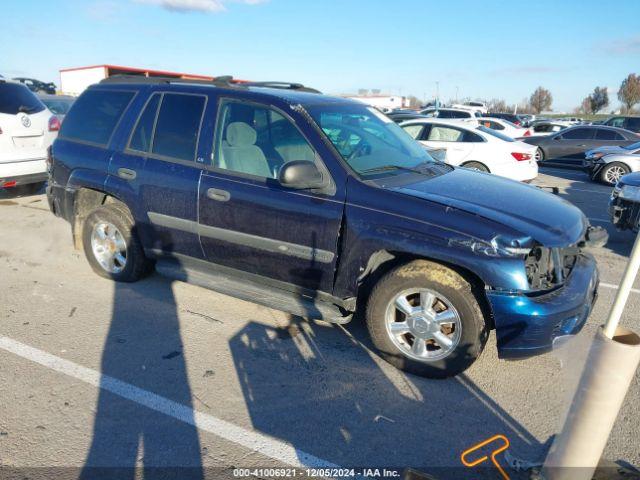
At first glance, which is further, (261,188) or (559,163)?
(559,163)

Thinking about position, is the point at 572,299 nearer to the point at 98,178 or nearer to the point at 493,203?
the point at 493,203

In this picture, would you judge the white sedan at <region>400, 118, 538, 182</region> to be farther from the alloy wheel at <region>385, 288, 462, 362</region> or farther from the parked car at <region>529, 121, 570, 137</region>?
the parked car at <region>529, 121, 570, 137</region>

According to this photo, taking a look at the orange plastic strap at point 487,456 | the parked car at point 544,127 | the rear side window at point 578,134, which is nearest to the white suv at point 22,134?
the orange plastic strap at point 487,456

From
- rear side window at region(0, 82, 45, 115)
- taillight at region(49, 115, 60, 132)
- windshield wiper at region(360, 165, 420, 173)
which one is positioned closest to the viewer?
windshield wiper at region(360, 165, 420, 173)

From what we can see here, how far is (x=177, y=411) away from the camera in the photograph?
112 inches

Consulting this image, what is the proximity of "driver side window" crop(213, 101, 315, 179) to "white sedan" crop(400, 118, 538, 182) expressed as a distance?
651 cm

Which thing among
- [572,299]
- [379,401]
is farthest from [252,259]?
[572,299]

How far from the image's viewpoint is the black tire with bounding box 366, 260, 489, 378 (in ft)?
9.79

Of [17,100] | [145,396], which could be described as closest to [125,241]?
[145,396]

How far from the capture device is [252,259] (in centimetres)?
371

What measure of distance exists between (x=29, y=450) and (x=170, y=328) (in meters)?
1.43

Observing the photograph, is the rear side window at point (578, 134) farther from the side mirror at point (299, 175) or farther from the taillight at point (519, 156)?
the side mirror at point (299, 175)

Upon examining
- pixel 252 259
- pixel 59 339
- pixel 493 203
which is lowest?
pixel 59 339

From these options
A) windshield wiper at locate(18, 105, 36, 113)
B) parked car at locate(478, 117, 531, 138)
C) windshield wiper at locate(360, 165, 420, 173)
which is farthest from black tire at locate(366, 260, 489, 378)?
parked car at locate(478, 117, 531, 138)
